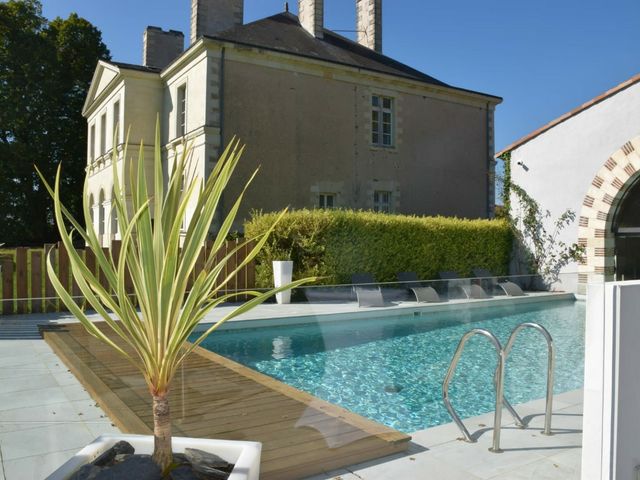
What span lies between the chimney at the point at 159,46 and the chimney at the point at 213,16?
3.89m

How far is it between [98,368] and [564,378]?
11.4 ft

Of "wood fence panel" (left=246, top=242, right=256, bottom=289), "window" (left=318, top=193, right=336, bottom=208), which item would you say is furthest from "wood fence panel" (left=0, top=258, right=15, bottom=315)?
"window" (left=318, top=193, right=336, bottom=208)

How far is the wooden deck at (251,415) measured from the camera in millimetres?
3057

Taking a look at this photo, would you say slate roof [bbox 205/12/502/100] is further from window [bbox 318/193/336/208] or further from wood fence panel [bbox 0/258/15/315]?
wood fence panel [bbox 0/258/15/315]

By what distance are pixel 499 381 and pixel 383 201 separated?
16.2 meters

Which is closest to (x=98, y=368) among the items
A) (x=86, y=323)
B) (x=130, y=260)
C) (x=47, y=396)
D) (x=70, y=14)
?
(x=47, y=396)

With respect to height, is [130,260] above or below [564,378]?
above

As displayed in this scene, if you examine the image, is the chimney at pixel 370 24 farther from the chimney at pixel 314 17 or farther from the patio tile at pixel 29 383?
the patio tile at pixel 29 383

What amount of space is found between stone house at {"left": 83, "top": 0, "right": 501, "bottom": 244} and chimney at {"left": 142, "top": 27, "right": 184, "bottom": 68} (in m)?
0.06

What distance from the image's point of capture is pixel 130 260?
2.29 m

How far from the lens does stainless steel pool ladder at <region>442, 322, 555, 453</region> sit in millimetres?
3646

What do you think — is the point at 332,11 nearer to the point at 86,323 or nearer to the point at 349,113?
the point at 349,113

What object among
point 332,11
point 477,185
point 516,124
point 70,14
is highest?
Answer: point 70,14

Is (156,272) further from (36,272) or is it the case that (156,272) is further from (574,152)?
(574,152)
